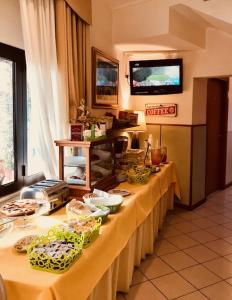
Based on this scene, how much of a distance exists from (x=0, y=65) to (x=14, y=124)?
47 cm

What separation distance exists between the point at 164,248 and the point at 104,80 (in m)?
2.01

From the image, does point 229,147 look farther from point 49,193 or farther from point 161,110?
point 49,193

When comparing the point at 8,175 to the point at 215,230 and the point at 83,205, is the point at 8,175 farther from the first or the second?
the point at 215,230

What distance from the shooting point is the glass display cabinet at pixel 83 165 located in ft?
7.34

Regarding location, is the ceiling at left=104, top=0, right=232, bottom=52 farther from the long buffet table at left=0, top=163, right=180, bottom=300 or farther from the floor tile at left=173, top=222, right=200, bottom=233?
the floor tile at left=173, top=222, right=200, bottom=233

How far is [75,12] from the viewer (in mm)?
2734

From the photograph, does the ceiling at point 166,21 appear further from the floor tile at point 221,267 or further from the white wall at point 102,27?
the floor tile at point 221,267

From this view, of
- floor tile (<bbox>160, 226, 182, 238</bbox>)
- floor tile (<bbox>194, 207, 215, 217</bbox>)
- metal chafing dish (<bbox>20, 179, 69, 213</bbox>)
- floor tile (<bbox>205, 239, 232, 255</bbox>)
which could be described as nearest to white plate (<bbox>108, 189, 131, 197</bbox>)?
metal chafing dish (<bbox>20, 179, 69, 213</bbox>)

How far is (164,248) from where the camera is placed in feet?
10.2

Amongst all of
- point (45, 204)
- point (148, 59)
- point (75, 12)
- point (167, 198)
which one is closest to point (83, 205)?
point (45, 204)

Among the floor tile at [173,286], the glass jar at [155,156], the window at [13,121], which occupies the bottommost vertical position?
the floor tile at [173,286]

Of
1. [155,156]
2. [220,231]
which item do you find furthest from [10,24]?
[220,231]

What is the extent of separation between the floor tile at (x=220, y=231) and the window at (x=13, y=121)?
239 centimetres

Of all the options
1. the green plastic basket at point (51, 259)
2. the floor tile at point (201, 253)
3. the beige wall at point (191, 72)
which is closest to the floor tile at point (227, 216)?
the floor tile at point (201, 253)
